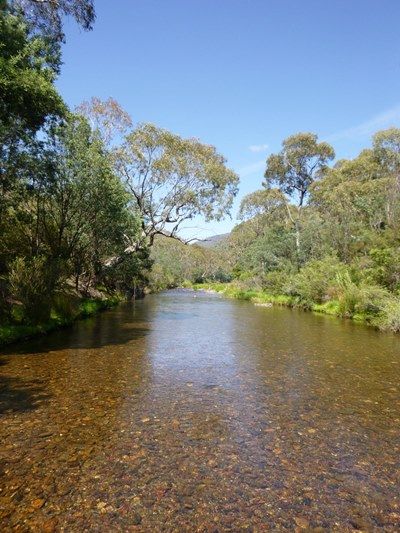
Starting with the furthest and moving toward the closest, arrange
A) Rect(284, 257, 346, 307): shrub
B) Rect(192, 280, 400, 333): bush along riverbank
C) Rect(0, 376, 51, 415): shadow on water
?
1. Rect(284, 257, 346, 307): shrub
2. Rect(192, 280, 400, 333): bush along riverbank
3. Rect(0, 376, 51, 415): shadow on water

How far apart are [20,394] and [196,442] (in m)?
4.85

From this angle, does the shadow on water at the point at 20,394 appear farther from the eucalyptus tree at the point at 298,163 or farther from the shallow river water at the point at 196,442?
the eucalyptus tree at the point at 298,163

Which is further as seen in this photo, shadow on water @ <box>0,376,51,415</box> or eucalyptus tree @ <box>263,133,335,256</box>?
eucalyptus tree @ <box>263,133,335,256</box>

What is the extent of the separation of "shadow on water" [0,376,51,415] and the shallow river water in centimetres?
5

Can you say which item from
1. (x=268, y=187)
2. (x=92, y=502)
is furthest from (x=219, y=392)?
(x=268, y=187)

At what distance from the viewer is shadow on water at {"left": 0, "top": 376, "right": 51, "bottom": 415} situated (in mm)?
8195

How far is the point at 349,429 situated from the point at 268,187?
53122 millimetres

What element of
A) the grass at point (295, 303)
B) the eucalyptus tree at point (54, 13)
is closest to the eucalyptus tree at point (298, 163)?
the grass at point (295, 303)

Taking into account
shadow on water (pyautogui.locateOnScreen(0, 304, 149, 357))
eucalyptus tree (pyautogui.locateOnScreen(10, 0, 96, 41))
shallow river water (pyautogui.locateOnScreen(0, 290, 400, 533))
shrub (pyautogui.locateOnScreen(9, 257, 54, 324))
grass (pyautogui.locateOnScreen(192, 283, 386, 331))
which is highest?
eucalyptus tree (pyautogui.locateOnScreen(10, 0, 96, 41))

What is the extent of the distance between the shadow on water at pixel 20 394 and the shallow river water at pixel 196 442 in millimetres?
49

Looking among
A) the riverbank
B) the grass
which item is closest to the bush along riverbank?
the grass

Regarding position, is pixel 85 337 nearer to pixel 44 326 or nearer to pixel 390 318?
pixel 44 326

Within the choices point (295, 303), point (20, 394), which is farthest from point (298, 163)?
point (20, 394)

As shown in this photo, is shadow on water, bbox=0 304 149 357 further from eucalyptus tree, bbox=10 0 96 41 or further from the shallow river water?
eucalyptus tree, bbox=10 0 96 41
